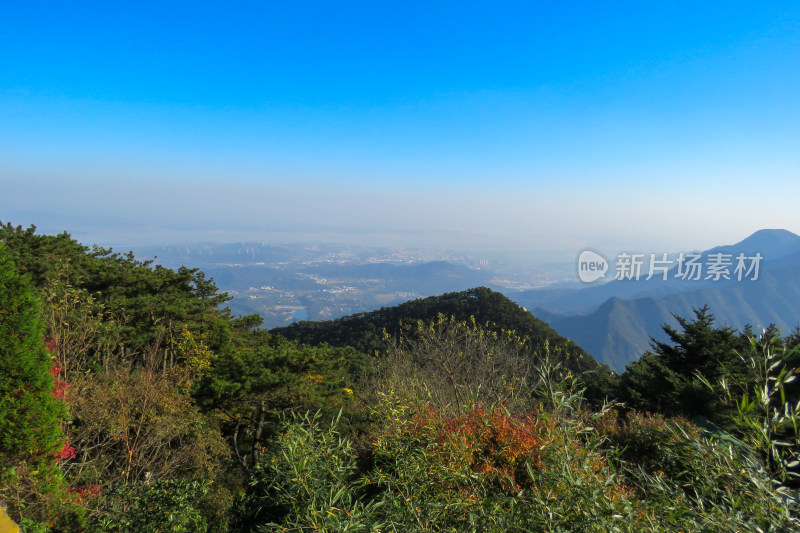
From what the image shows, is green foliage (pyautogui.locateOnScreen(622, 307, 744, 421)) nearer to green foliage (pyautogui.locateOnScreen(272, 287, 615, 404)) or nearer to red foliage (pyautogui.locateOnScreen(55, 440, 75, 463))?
green foliage (pyautogui.locateOnScreen(272, 287, 615, 404))

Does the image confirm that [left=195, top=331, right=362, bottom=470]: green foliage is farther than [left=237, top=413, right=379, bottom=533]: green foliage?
Yes

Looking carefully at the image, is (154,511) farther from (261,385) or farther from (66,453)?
(261,385)

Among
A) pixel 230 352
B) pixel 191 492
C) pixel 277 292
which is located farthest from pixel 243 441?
pixel 277 292

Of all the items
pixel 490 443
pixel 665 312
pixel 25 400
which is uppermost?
pixel 490 443

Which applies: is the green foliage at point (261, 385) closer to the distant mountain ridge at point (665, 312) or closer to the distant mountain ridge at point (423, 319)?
the distant mountain ridge at point (423, 319)

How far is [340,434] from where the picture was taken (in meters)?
3.60

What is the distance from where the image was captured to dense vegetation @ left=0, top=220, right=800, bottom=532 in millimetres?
2162

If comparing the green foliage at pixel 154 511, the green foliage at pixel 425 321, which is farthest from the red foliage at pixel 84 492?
the green foliage at pixel 425 321

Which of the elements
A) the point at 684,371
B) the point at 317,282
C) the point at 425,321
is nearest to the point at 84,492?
the point at 684,371

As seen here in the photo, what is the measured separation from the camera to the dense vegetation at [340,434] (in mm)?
2162

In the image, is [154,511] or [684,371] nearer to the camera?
[154,511]

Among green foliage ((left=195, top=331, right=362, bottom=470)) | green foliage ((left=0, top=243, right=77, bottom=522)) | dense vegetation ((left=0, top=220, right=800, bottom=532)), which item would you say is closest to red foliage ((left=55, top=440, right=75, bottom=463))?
dense vegetation ((left=0, top=220, right=800, bottom=532))

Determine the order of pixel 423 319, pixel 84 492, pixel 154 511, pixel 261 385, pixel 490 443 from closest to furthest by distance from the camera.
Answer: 1. pixel 490 443
2. pixel 154 511
3. pixel 84 492
4. pixel 261 385
5. pixel 423 319

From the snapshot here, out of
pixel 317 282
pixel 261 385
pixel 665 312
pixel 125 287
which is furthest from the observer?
pixel 317 282
